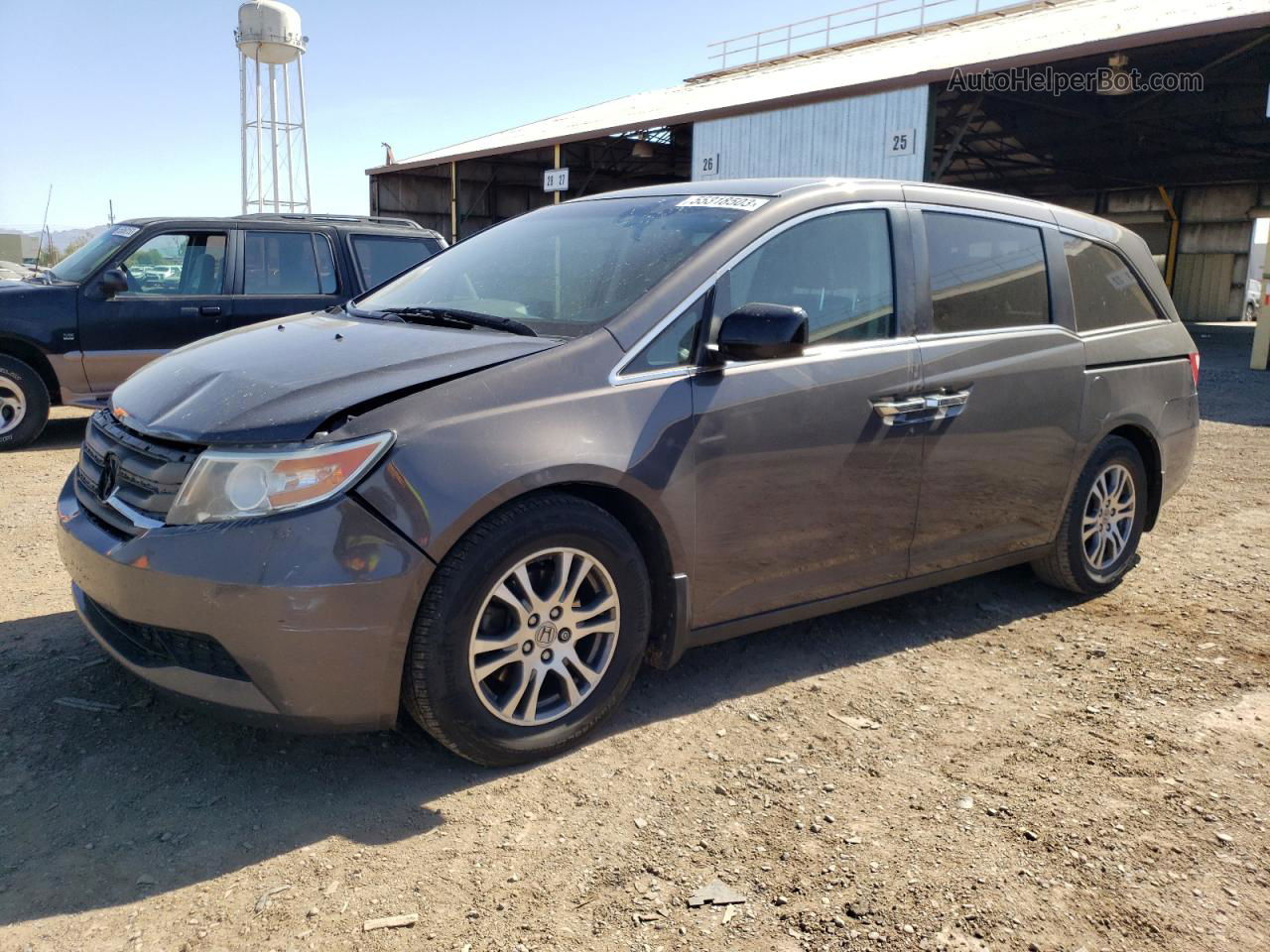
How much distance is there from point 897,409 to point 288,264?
20.5 feet

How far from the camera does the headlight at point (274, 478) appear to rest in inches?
102

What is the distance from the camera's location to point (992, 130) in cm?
2639

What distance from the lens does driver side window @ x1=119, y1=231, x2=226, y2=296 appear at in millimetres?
8070

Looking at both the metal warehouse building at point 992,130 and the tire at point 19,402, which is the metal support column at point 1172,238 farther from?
the tire at point 19,402

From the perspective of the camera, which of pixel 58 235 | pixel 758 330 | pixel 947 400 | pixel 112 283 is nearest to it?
pixel 758 330

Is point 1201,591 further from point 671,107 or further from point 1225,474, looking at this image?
point 671,107

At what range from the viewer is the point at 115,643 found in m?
2.89

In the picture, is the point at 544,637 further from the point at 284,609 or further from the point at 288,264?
the point at 288,264

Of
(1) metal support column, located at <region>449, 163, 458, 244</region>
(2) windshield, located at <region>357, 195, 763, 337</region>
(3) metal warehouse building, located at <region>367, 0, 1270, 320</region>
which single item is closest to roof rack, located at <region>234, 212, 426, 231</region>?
(2) windshield, located at <region>357, 195, 763, 337</region>

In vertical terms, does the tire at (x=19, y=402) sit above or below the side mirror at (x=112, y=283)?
below

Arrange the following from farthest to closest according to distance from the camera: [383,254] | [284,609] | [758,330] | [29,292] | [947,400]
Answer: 1. [383,254]
2. [29,292]
3. [947,400]
4. [758,330]
5. [284,609]

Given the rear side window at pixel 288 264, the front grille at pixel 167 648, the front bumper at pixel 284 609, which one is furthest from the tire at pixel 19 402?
the front bumper at pixel 284 609

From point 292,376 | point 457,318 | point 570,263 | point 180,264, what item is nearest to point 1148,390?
point 570,263

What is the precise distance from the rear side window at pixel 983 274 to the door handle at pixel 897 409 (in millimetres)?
348
